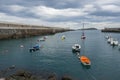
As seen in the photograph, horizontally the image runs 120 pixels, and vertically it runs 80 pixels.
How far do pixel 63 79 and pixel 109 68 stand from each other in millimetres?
14528

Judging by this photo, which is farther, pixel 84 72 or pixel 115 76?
pixel 84 72

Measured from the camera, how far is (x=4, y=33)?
123750mm

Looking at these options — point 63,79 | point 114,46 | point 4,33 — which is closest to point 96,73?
point 63,79

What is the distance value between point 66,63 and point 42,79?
1669cm

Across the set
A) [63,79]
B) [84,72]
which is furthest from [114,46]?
[63,79]

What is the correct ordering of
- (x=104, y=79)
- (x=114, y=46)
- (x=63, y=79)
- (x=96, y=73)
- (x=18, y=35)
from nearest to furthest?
1. (x=63, y=79)
2. (x=104, y=79)
3. (x=96, y=73)
4. (x=114, y=46)
5. (x=18, y=35)

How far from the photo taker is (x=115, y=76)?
129 feet

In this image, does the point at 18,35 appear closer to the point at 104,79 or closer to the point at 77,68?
the point at 77,68

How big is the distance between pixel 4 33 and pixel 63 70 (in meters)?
85.7

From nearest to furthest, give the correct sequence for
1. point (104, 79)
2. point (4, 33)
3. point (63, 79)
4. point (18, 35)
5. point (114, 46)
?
point (63, 79) < point (104, 79) < point (114, 46) < point (4, 33) < point (18, 35)

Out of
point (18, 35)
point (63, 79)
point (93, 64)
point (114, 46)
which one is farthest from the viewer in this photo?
point (18, 35)

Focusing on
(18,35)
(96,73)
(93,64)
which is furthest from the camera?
(18,35)

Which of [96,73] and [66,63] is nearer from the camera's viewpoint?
[96,73]

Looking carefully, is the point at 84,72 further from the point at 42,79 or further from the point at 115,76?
the point at 42,79
